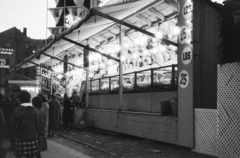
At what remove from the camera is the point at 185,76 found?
33.5 feet

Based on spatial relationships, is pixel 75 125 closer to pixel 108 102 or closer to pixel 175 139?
pixel 108 102

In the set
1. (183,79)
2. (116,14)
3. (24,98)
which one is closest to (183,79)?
(183,79)

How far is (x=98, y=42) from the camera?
2244 centimetres

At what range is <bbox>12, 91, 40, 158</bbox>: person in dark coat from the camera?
20.3 feet

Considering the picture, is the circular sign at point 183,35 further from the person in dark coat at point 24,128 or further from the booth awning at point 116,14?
the person in dark coat at point 24,128

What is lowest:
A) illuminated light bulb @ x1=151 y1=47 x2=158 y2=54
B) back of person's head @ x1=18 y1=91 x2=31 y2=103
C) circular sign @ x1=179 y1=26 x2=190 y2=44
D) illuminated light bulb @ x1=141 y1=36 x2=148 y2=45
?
back of person's head @ x1=18 y1=91 x2=31 y2=103

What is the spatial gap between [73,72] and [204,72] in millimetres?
17628

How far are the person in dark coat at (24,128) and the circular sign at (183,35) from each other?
5959mm

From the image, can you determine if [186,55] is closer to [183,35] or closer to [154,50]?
[183,35]

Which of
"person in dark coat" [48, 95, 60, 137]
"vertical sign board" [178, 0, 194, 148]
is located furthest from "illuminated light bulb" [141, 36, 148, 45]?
"vertical sign board" [178, 0, 194, 148]

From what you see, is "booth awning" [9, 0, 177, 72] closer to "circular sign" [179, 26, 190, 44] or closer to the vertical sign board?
the vertical sign board

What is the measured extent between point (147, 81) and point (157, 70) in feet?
2.96

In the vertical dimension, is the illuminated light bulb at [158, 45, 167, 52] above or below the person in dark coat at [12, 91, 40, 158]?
above

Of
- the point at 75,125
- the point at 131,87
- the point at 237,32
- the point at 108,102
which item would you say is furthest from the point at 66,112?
the point at 237,32
